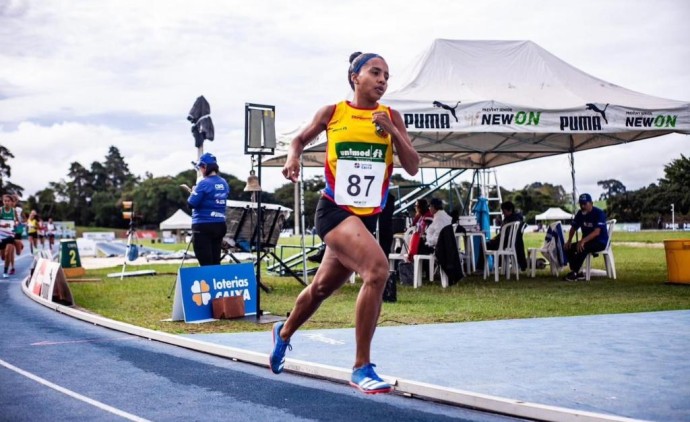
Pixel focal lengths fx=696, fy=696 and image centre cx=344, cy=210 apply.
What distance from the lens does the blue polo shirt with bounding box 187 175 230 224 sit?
30.9ft

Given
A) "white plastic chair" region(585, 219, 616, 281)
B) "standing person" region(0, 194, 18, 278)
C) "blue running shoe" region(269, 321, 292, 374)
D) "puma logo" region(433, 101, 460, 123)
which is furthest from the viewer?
"standing person" region(0, 194, 18, 278)

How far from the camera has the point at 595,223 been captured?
13352 mm

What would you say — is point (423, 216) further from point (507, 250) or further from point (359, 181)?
point (359, 181)

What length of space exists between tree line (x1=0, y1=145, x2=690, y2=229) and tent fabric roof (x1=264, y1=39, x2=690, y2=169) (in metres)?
36.9

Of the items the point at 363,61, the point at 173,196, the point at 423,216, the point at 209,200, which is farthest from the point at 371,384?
the point at 173,196

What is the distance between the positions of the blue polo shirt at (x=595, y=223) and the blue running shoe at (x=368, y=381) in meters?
10.4

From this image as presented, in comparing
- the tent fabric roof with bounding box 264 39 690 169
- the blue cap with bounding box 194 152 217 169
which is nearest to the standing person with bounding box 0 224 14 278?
the tent fabric roof with bounding box 264 39 690 169

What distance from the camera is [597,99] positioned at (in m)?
13.0

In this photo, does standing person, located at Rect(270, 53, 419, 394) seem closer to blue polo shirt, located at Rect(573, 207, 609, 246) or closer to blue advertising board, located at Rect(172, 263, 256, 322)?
blue advertising board, located at Rect(172, 263, 256, 322)

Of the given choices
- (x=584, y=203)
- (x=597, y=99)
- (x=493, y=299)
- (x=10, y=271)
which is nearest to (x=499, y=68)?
(x=597, y=99)

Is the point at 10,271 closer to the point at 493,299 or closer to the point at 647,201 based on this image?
the point at 493,299

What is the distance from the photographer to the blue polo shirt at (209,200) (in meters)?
9.43

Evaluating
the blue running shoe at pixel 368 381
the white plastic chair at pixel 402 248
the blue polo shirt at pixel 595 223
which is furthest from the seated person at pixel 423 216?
the blue running shoe at pixel 368 381

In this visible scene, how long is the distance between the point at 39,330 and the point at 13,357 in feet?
5.97
